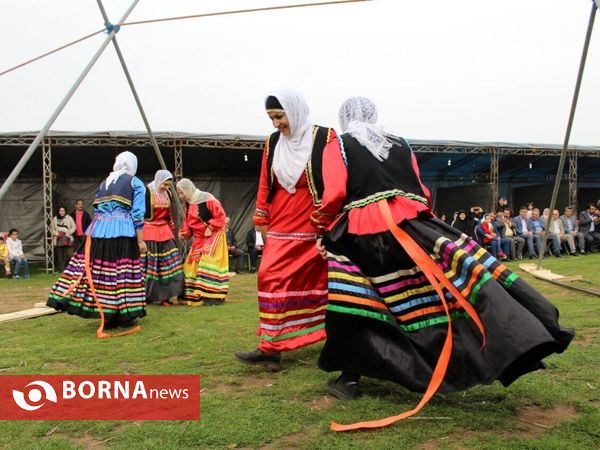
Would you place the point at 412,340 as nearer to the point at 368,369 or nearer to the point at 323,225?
the point at 368,369

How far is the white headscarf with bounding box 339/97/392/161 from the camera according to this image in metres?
3.03

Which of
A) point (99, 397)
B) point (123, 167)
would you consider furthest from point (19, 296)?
point (99, 397)

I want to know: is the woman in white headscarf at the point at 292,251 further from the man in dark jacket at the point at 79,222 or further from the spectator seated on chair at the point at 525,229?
the spectator seated on chair at the point at 525,229

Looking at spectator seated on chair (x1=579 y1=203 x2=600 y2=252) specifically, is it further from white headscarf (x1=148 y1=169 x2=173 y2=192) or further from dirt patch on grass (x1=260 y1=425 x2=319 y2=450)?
dirt patch on grass (x1=260 y1=425 x2=319 y2=450)

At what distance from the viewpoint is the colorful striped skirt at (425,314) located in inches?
96.7

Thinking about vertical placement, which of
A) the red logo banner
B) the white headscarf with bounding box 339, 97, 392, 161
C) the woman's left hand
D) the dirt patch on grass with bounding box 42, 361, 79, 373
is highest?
the white headscarf with bounding box 339, 97, 392, 161

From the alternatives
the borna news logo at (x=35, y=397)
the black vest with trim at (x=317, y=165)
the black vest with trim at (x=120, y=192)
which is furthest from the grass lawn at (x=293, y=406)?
the black vest with trim at (x=120, y=192)

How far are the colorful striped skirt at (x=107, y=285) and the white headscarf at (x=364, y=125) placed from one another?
281 cm

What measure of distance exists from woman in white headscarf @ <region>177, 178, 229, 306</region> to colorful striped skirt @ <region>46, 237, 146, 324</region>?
1.77 metres

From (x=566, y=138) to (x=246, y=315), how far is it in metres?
4.05

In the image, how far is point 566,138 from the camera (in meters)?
6.04

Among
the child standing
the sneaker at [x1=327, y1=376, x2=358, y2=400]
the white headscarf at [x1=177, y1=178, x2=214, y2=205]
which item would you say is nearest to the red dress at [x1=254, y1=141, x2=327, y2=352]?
the sneaker at [x1=327, y1=376, x2=358, y2=400]

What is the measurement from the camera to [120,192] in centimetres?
507

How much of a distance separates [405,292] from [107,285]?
3253 mm
